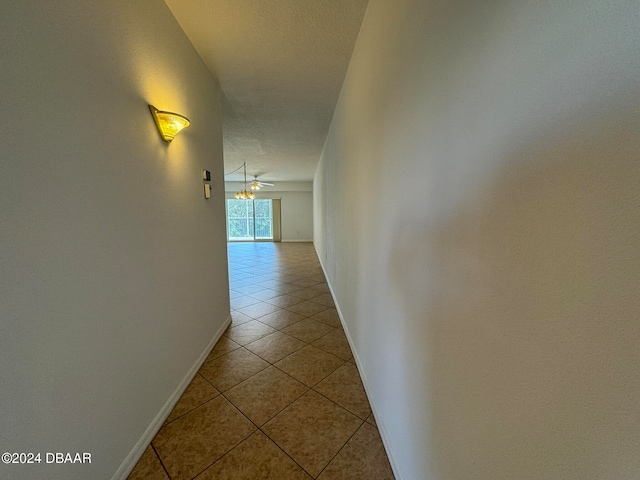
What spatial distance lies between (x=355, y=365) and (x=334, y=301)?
1.60 m

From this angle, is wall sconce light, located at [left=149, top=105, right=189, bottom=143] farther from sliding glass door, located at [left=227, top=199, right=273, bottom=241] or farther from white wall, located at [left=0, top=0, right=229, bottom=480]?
sliding glass door, located at [left=227, top=199, right=273, bottom=241]

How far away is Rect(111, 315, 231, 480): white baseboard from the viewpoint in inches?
49.0

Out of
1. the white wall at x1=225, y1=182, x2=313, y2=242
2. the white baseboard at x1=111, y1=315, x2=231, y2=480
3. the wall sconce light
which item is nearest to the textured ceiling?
the wall sconce light

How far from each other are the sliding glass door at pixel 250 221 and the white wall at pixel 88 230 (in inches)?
380

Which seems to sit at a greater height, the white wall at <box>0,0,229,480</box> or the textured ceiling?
the textured ceiling

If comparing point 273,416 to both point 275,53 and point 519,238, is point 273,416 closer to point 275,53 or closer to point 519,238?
point 519,238

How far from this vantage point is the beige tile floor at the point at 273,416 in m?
1.31

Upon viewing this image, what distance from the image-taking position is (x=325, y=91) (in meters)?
2.80

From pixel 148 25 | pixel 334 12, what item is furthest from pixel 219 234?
pixel 334 12

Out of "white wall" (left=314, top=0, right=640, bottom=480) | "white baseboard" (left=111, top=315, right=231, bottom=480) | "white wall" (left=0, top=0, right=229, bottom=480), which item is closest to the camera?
"white wall" (left=314, top=0, right=640, bottom=480)

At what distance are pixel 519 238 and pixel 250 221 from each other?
11.6m

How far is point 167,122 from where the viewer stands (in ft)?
5.15

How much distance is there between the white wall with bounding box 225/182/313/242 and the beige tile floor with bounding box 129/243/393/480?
8.22m

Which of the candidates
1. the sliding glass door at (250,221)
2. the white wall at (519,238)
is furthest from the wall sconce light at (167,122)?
the sliding glass door at (250,221)
